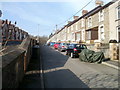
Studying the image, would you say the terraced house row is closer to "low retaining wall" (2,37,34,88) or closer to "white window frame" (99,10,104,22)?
"white window frame" (99,10,104,22)

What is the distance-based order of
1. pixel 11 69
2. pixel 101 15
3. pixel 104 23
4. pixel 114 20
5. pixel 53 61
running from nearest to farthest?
pixel 11 69, pixel 53 61, pixel 114 20, pixel 104 23, pixel 101 15

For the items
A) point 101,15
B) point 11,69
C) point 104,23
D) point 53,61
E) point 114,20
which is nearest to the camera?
point 11,69

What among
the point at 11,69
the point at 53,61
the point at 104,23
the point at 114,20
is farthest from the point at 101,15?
the point at 11,69

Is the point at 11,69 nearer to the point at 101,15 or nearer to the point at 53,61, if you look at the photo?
the point at 53,61

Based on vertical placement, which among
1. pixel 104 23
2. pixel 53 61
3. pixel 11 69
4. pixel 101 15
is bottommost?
pixel 53 61

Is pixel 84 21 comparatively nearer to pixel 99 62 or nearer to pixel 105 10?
pixel 105 10

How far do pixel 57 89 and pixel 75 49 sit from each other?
1074 cm

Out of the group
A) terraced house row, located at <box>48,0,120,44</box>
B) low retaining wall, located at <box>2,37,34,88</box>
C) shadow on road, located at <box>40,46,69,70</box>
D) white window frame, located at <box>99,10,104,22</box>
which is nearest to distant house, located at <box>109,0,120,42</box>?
terraced house row, located at <box>48,0,120,44</box>

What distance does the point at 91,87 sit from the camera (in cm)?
572

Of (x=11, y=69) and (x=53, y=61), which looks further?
(x=53, y=61)

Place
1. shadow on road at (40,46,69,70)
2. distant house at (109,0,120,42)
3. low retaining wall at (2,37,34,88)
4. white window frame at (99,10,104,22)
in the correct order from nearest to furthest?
1. low retaining wall at (2,37,34,88)
2. shadow on road at (40,46,69,70)
3. distant house at (109,0,120,42)
4. white window frame at (99,10,104,22)

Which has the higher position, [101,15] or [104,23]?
[101,15]

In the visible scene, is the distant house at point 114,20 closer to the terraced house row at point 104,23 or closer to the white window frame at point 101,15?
the terraced house row at point 104,23

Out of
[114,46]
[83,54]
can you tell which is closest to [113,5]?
[114,46]
